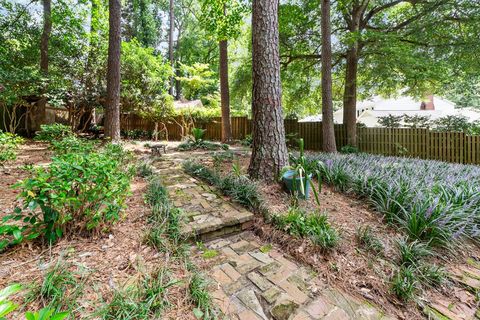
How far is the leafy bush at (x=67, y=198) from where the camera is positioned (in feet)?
5.20

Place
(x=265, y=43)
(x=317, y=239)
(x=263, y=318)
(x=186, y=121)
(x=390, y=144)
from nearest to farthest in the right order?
(x=263, y=318), (x=317, y=239), (x=265, y=43), (x=390, y=144), (x=186, y=121)

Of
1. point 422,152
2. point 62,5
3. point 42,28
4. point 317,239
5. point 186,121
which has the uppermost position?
point 62,5

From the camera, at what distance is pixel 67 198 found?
168 cm

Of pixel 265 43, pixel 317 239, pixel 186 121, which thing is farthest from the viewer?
pixel 186 121

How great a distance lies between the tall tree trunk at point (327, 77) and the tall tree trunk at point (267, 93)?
9.78ft

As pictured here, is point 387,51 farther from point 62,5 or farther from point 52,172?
point 62,5

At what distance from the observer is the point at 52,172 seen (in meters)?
1.67

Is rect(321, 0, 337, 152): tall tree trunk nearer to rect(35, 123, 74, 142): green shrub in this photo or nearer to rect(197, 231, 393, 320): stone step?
rect(197, 231, 393, 320): stone step

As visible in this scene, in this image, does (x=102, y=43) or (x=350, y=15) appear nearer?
(x=350, y=15)

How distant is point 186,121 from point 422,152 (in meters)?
9.12

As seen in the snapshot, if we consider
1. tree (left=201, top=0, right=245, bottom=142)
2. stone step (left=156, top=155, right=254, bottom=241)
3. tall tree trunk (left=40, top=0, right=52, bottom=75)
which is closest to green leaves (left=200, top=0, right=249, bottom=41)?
tree (left=201, top=0, right=245, bottom=142)

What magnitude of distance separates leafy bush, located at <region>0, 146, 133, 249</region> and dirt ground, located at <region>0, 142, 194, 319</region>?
0.11 metres

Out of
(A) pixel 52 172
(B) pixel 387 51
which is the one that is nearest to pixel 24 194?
(A) pixel 52 172

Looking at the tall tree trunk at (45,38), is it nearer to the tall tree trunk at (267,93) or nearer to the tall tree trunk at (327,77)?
the tall tree trunk at (267,93)
